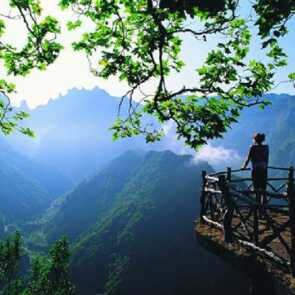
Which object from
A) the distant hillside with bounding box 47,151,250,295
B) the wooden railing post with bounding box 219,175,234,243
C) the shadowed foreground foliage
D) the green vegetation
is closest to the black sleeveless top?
the wooden railing post with bounding box 219,175,234,243

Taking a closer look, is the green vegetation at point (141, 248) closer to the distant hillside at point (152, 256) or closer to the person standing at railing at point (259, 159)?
the distant hillside at point (152, 256)

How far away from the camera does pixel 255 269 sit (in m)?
8.23

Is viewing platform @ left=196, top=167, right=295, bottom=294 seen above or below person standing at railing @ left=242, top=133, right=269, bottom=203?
below

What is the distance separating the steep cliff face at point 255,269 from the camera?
7.22m

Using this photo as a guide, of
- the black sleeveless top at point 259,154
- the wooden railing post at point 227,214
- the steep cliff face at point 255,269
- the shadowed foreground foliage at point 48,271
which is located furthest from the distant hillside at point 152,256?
the wooden railing post at point 227,214

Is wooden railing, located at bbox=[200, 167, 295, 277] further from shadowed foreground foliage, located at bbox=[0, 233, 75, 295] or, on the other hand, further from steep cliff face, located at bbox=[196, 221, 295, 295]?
shadowed foreground foliage, located at bbox=[0, 233, 75, 295]

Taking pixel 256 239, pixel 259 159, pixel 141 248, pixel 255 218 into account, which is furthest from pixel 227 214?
pixel 141 248

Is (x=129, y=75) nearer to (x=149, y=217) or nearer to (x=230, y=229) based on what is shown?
(x=230, y=229)

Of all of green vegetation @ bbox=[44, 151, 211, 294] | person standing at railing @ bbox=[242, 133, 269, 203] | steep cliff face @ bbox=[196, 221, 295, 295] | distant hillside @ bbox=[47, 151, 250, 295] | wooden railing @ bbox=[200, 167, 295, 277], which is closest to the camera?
steep cliff face @ bbox=[196, 221, 295, 295]

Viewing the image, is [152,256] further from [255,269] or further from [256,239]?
[255,269]

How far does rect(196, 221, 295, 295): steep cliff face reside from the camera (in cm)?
722

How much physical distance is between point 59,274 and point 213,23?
60.0 metres

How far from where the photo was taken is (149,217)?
576 feet

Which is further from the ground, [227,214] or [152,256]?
[152,256]
